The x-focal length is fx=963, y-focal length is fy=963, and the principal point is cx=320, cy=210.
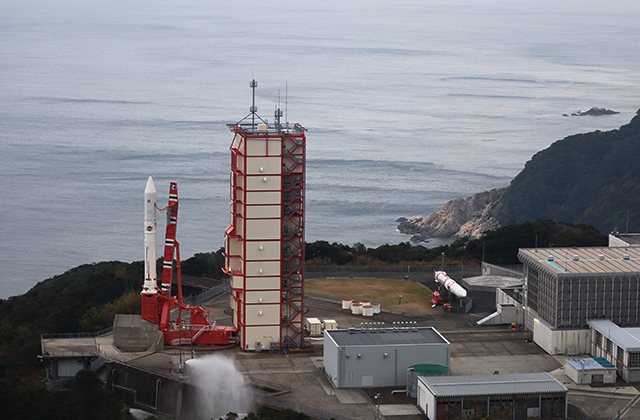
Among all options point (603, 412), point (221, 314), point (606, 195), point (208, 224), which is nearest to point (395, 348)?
point (603, 412)

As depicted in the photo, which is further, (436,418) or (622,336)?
(622,336)

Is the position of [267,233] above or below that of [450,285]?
above

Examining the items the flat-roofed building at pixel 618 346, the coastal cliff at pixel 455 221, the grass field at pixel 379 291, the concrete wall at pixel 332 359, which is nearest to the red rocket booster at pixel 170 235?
the concrete wall at pixel 332 359

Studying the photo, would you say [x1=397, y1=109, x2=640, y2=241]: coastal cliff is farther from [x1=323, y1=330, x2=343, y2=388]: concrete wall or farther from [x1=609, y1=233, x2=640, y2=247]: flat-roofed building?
[x1=323, y1=330, x2=343, y2=388]: concrete wall

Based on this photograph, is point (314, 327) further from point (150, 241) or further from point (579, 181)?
point (579, 181)

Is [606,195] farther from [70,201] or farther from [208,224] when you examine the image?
[70,201]

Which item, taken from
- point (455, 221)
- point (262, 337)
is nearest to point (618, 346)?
point (262, 337)

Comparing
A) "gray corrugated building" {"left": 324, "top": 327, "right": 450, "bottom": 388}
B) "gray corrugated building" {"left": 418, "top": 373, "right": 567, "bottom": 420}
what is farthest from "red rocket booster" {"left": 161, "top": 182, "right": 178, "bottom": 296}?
"gray corrugated building" {"left": 418, "top": 373, "right": 567, "bottom": 420}
